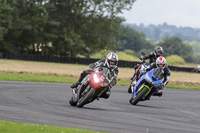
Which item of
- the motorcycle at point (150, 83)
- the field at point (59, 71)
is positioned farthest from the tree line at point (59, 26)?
the motorcycle at point (150, 83)

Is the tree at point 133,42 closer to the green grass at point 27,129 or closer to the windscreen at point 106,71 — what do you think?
the windscreen at point 106,71

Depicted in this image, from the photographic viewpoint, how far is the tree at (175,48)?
488ft

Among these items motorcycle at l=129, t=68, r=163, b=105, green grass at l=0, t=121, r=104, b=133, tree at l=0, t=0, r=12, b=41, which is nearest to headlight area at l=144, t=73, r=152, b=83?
motorcycle at l=129, t=68, r=163, b=105

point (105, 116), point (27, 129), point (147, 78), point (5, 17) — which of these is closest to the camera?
point (27, 129)

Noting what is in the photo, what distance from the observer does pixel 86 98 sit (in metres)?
12.3

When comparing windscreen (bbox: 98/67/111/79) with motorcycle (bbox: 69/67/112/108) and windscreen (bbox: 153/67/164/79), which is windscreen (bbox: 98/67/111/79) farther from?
windscreen (bbox: 153/67/164/79)

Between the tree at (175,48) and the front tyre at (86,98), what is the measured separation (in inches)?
5259

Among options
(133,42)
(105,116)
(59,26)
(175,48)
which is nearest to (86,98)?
(105,116)

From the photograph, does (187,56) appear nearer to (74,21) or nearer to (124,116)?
(74,21)

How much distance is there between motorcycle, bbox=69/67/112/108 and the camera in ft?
39.6

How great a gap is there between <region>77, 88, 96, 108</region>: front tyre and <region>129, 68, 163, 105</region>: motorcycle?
6.68ft

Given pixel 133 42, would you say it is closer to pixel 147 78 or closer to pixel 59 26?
pixel 59 26

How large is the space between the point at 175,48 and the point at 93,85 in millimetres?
142794

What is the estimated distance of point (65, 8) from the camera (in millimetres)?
60281
